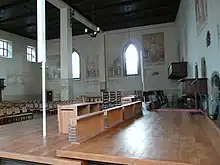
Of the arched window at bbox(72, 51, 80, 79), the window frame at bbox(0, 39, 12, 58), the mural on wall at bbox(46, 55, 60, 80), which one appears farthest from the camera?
the mural on wall at bbox(46, 55, 60, 80)

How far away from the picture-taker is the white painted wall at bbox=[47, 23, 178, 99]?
14938mm

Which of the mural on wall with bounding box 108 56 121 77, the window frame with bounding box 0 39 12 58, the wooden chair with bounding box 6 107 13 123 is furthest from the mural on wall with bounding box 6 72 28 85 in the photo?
the wooden chair with bounding box 6 107 13 123

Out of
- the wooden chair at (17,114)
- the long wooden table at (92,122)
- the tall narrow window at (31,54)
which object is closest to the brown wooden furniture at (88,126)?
the long wooden table at (92,122)

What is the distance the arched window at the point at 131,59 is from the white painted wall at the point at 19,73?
7.19 meters

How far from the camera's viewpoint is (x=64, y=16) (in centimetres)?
1153

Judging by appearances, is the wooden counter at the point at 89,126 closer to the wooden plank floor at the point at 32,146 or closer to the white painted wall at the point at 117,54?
the wooden plank floor at the point at 32,146

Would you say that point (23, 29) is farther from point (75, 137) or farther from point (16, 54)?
point (75, 137)

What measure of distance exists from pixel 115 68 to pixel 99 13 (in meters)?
4.51

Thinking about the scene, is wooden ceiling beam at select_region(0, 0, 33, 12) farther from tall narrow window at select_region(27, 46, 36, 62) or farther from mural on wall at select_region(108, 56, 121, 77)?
mural on wall at select_region(108, 56, 121, 77)

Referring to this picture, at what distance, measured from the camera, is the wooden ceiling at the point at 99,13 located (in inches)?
455

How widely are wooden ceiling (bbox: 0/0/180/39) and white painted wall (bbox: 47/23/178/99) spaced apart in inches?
24.3

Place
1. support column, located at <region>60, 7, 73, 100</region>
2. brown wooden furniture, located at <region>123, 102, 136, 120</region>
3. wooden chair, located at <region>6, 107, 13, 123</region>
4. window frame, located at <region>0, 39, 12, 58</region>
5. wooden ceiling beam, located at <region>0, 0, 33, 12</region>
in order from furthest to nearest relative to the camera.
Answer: window frame, located at <region>0, 39, 12, 58</region> < support column, located at <region>60, 7, 73, 100</region> < wooden ceiling beam, located at <region>0, 0, 33, 12</region> < wooden chair, located at <region>6, 107, 13, 123</region> < brown wooden furniture, located at <region>123, 102, 136, 120</region>

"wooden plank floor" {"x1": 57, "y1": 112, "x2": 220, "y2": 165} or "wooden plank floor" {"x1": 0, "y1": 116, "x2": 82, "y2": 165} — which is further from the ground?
"wooden plank floor" {"x1": 57, "y1": 112, "x2": 220, "y2": 165}

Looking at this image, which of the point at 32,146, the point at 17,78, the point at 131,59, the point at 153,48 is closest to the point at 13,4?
the point at 17,78
